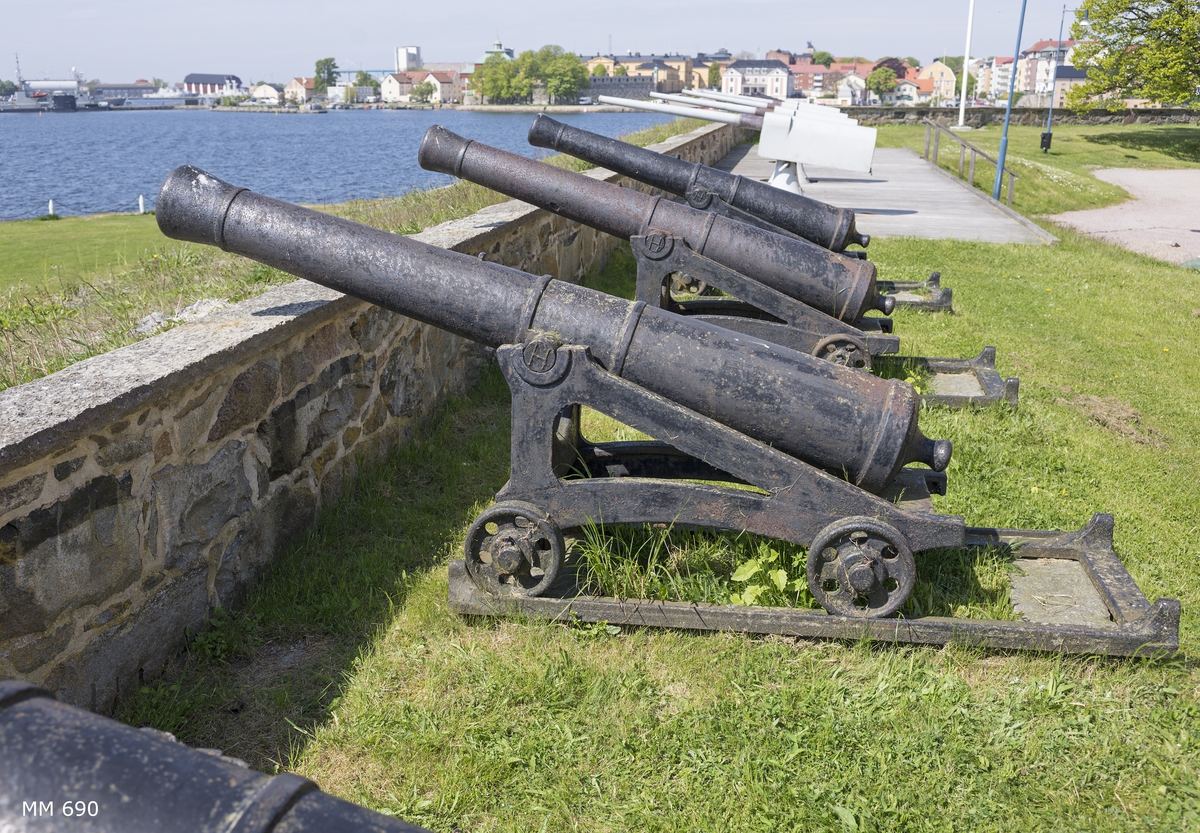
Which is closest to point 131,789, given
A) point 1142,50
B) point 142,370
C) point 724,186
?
point 142,370

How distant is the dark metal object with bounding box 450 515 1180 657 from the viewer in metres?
3.14

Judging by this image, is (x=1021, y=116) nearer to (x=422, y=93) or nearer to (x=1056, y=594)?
(x=1056, y=594)

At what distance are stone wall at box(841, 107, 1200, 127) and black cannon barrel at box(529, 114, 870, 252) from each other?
123 ft

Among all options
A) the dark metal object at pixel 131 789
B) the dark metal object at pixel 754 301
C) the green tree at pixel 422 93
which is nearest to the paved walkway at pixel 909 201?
the dark metal object at pixel 754 301

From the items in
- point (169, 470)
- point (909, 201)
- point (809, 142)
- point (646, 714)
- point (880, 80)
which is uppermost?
point (880, 80)

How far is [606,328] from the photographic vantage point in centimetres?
319

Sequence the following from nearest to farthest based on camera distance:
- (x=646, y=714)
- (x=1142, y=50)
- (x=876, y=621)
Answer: (x=646, y=714) < (x=876, y=621) < (x=1142, y=50)

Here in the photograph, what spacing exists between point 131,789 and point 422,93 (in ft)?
539

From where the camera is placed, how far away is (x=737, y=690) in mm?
3025

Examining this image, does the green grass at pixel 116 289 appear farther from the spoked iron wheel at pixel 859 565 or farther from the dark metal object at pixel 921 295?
the dark metal object at pixel 921 295

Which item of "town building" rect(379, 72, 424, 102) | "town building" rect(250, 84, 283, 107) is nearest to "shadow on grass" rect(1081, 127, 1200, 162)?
"town building" rect(379, 72, 424, 102)

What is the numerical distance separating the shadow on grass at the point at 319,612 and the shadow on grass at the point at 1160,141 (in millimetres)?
34328

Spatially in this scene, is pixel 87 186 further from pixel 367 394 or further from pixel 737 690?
pixel 737 690

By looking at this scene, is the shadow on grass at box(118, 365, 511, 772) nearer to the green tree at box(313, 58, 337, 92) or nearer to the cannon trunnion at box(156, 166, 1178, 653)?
the cannon trunnion at box(156, 166, 1178, 653)
